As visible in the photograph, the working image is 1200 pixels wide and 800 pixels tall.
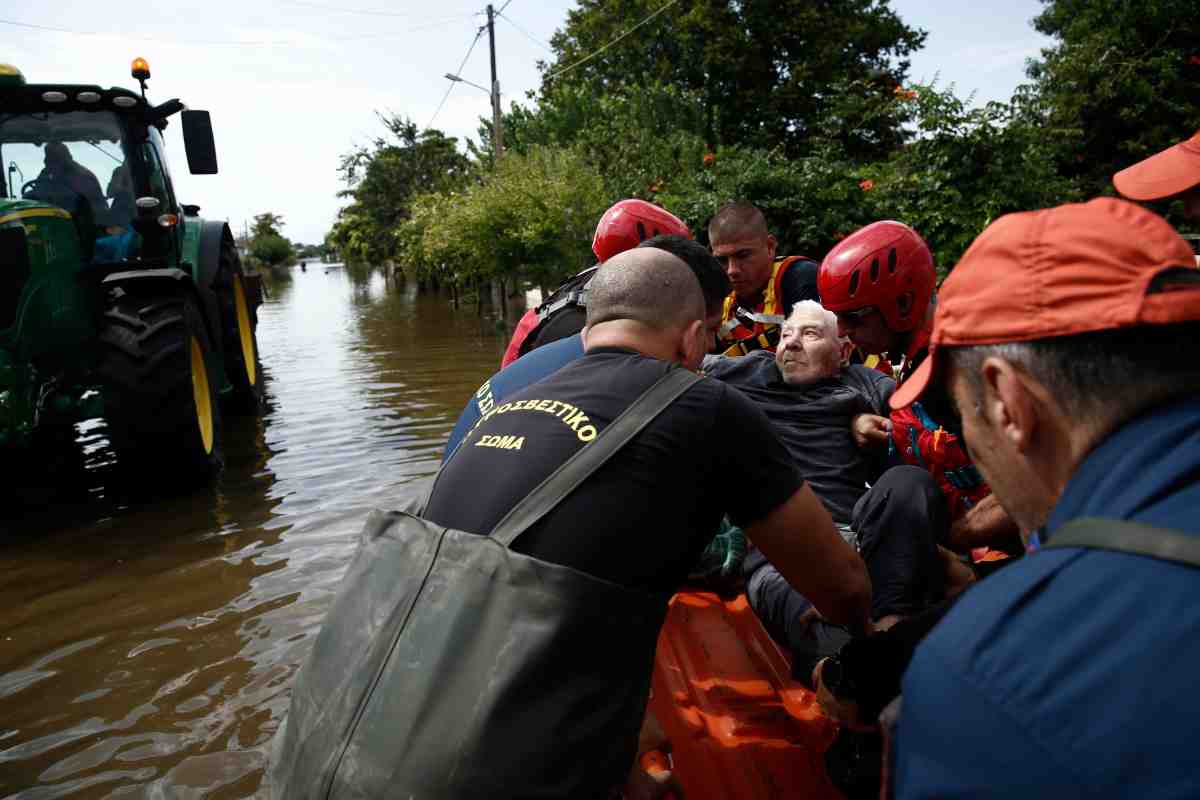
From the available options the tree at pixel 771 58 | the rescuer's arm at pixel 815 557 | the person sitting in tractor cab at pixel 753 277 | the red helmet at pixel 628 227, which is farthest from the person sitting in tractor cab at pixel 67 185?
the tree at pixel 771 58

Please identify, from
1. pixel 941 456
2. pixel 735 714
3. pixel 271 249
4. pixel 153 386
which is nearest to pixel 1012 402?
pixel 735 714

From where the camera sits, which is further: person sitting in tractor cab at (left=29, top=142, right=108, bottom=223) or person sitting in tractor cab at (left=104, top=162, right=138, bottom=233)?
person sitting in tractor cab at (left=104, top=162, right=138, bottom=233)

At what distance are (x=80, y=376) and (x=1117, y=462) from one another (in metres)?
7.62

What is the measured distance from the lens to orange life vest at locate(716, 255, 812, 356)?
194 inches

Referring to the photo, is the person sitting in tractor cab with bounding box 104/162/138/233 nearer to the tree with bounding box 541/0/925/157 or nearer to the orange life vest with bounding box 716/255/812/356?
the orange life vest with bounding box 716/255/812/356

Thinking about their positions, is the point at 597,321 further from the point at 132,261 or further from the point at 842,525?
the point at 132,261

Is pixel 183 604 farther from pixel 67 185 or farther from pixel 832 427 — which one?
pixel 67 185

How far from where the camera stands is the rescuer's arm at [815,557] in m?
1.87

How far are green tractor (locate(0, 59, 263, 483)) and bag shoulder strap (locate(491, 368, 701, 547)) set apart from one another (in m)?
5.38

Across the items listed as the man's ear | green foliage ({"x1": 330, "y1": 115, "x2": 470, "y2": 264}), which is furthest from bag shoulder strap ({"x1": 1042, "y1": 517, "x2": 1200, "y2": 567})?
green foliage ({"x1": 330, "y1": 115, "x2": 470, "y2": 264})

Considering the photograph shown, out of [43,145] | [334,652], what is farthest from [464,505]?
[43,145]

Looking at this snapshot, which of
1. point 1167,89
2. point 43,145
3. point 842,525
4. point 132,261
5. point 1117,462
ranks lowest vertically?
point 842,525

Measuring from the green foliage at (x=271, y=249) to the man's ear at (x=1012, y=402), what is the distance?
3290 inches

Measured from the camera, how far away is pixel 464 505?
176cm
